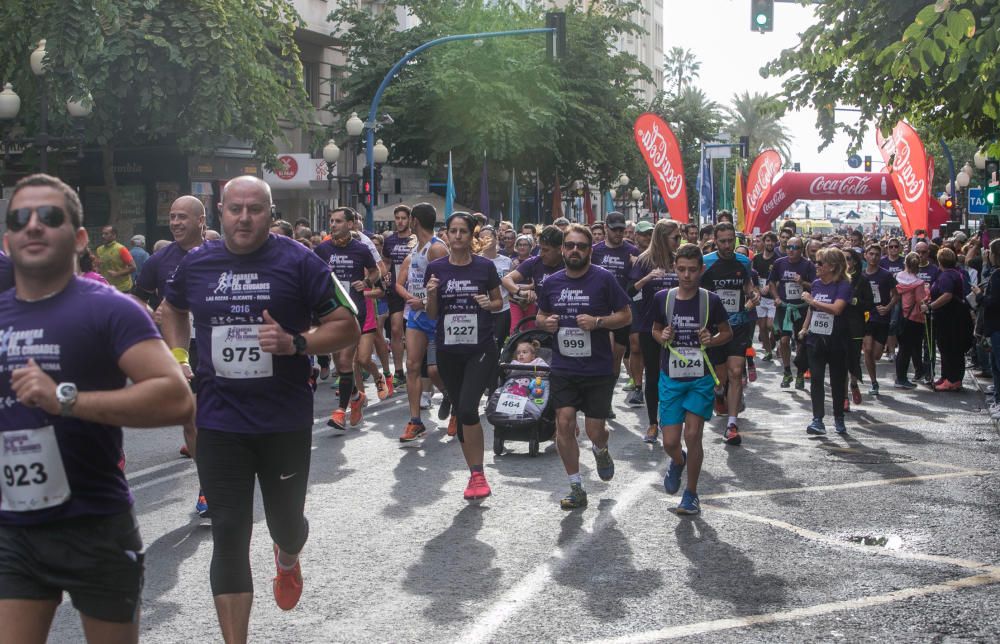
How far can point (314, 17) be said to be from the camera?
4131 cm

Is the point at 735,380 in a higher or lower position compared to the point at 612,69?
lower

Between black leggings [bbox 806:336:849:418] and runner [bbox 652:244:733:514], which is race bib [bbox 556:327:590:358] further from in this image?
black leggings [bbox 806:336:849:418]

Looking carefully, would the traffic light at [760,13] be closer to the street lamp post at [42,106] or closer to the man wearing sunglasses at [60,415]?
the street lamp post at [42,106]

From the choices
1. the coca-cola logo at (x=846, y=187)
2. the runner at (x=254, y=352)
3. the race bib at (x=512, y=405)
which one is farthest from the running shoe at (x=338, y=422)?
the coca-cola logo at (x=846, y=187)

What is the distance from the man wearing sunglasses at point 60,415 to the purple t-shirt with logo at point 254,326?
144 centimetres

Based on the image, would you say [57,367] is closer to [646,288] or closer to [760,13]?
[646,288]

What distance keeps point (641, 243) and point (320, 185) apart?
23.8 meters

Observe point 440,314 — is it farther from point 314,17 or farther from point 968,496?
point 314,17

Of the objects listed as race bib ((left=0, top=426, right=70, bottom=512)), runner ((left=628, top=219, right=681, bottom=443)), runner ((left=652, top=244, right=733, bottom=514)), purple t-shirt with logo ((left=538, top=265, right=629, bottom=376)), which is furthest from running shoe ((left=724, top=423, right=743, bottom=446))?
race bib ((left=0, top=426, right=70, bottom=512))

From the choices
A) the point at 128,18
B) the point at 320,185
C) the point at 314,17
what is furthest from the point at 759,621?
the point at 314,17

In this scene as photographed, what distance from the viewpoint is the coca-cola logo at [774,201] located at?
34156mm

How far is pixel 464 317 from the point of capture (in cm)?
911

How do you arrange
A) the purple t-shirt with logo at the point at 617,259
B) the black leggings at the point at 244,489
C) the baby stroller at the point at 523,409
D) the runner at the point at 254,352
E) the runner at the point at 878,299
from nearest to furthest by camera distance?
the black leggings at the point at 244,489
the runner at the point at 254,352
the baby stroller at the point at 523,409
the purple t-shirt with logo at the point at 617,259
the runner at the point at 878,299

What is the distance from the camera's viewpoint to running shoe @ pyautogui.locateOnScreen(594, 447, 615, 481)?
29.3 feet
